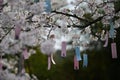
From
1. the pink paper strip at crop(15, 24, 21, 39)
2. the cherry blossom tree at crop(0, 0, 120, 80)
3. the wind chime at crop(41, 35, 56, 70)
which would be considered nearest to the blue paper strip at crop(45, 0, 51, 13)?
the cherry blossom tree at crop(0, 0, 120, 80)

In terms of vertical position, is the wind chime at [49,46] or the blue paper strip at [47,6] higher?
the blue paper strip at [47,6]

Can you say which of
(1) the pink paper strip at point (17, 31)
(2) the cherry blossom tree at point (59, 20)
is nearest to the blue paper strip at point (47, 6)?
(2) the cherry blossom tree at point (59, 20)

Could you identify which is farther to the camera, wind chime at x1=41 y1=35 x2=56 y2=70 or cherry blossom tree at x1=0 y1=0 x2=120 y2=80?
wind chime at x1=41 y1=35 x2=56 y2=70

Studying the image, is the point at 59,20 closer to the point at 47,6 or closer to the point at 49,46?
the point at 49,46

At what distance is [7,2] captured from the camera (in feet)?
13.8

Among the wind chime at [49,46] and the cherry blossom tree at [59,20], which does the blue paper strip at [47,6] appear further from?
the wind chime at [49,46]

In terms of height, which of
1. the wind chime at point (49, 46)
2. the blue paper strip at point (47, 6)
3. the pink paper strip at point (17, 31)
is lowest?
the wind chime at point (49, 46)

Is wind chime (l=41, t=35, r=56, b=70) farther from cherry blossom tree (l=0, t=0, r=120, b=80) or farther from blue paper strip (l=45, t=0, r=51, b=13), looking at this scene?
blue paper strip (l=45, t=0, r=51, b=13)

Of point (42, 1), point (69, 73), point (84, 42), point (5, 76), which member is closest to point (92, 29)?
point (84, 42)

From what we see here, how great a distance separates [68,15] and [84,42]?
58 cm

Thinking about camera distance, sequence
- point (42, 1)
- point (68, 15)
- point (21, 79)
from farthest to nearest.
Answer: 1. point (21, 79)
2. point (68, 15)
3. point (42, 1)

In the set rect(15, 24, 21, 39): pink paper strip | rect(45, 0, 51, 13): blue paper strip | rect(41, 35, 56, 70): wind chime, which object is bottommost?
rect(41, 35, 56, 70): wind chime

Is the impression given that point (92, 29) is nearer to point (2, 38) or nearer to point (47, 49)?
point (47, 49)

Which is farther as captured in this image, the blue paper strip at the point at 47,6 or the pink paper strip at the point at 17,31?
the blue paper strip at the point at 47,6
